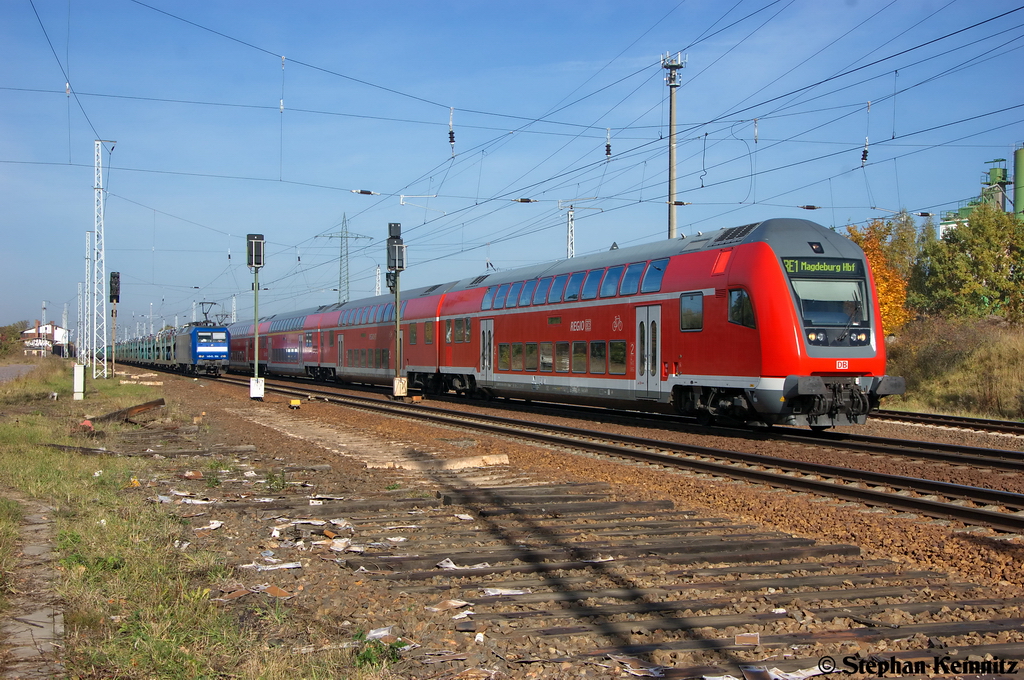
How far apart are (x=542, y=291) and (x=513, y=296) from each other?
1.65 m

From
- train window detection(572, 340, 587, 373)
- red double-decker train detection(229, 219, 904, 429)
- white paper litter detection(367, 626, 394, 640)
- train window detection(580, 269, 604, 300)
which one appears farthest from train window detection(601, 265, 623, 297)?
white paper litter detection(367, 626, 394, 640)

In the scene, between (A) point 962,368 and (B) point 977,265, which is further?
(B) point 977,265

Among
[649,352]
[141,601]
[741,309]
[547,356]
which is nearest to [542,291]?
[547,356]

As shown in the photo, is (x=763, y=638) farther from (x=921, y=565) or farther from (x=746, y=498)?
(x=746, y=498)

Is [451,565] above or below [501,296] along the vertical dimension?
below

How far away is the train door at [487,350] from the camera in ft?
79.7

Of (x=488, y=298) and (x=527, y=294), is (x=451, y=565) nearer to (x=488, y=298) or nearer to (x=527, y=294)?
(x=527, y=294)

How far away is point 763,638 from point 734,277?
10813mm

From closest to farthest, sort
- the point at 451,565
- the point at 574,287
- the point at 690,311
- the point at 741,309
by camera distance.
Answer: the point at 451,565
the point at 741,309
the point at 690,311
the point at 574,287

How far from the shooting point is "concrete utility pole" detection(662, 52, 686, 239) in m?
24.6

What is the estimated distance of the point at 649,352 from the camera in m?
17.1

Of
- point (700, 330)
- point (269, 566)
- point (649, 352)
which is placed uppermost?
point (700, 330)

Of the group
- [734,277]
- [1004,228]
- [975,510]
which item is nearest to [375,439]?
[734,277]

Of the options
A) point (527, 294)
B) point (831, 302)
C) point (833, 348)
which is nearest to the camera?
point (833, 348)
